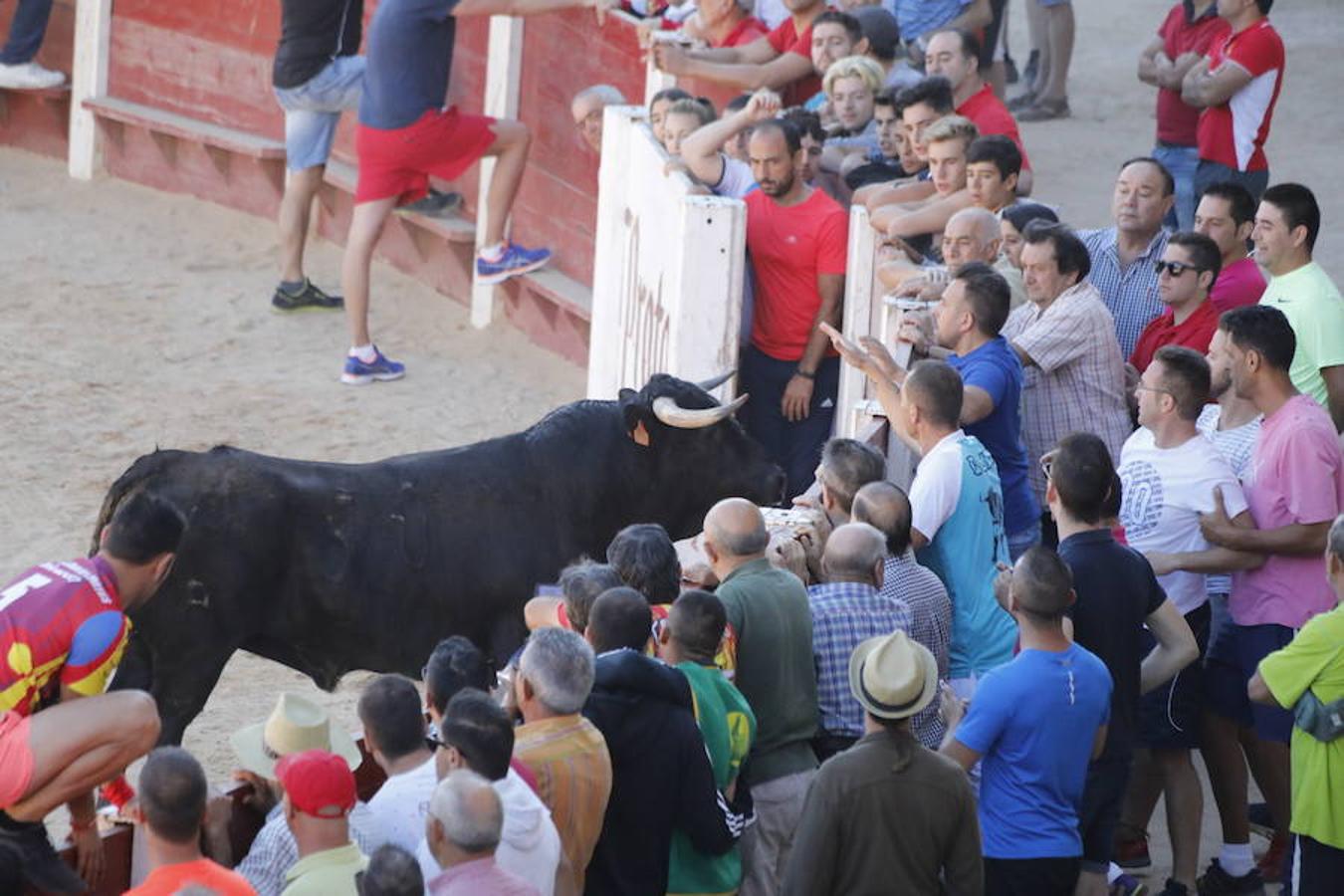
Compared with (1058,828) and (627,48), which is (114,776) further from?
(627,48)

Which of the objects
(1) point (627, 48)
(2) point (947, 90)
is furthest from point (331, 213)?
(2) point (947, 90)

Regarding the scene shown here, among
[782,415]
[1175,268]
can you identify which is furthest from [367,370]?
[1175,268]

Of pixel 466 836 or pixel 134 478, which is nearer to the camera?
pixel 466 836

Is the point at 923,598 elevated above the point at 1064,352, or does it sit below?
below

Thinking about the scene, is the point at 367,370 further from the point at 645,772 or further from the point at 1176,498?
the point at 645,772

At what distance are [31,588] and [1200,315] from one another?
4.07 metres

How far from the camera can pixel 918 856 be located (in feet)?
15.0

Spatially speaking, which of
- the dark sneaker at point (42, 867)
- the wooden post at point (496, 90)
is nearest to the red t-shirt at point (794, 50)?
the wooden post at point (496, 90)

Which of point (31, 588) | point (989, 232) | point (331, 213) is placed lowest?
point (331, 213)

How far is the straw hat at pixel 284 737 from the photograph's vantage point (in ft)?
15.0

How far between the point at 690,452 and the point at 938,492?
66.1 inches

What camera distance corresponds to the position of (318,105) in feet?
40.5

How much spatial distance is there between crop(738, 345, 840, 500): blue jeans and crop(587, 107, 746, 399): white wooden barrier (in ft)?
0.65

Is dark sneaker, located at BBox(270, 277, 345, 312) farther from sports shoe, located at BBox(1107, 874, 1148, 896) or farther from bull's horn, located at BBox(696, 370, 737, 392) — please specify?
sports shoe, located at BBox(1107, 874, 1148, 896)
